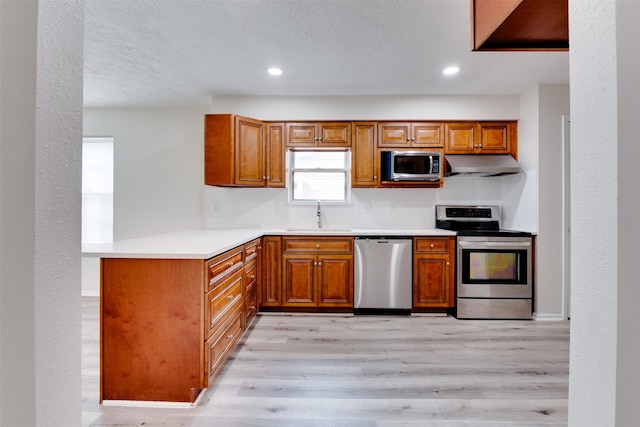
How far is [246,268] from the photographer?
2.81 metres

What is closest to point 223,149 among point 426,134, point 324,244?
point 324,244

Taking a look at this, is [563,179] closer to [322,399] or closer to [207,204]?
Result: [322,399]

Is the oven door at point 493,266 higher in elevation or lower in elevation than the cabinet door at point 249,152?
lower

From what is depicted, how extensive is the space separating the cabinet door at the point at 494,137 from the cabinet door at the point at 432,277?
143 centimetres

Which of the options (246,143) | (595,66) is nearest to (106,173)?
(246,143)

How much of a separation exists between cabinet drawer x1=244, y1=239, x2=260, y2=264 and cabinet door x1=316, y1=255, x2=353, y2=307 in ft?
2.28

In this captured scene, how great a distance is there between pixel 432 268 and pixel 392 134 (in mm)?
1606

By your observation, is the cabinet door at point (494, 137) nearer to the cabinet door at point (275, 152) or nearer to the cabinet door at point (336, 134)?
the cabinet door at point (336, 134)

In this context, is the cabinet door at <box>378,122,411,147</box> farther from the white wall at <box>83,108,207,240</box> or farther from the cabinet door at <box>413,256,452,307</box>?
the white wall at <box>83,108,207,240</box>

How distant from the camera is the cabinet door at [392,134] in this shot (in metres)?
3.67

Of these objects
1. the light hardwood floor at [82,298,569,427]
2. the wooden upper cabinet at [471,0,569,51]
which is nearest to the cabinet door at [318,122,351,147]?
the light hardwood floor at [82,298,569,427]

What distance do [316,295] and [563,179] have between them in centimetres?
290

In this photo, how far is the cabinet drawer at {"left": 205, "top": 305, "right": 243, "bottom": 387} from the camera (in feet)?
6.22

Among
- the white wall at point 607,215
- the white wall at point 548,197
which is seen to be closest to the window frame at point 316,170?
the white wall at point 548,197
